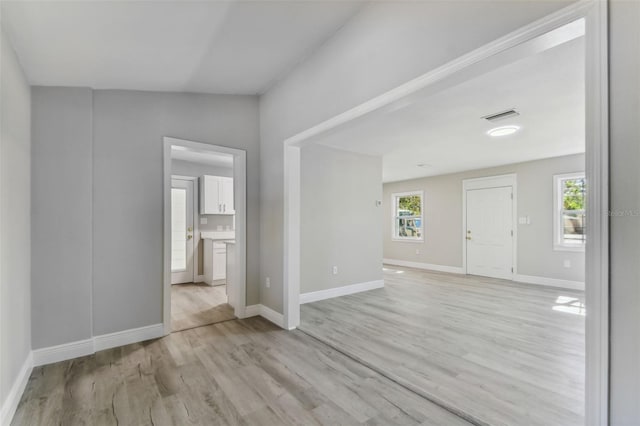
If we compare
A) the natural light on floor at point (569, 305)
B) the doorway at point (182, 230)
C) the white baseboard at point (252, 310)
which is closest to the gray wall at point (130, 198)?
the white baseboard at point (252, 310)

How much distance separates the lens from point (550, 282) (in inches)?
222

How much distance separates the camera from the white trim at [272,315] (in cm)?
343

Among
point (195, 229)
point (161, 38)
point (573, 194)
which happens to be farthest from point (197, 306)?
point (573, 194)

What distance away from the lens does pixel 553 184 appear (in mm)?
5656

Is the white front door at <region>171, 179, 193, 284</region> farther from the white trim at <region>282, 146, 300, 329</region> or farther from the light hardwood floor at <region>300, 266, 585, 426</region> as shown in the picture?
the white trim at <region>282, 146, 300, 329</region>

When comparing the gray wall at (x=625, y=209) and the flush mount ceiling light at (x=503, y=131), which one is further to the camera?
the flush mount ceiling light at (x=503, y=131)

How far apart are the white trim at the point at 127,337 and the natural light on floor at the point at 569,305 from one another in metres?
5.09

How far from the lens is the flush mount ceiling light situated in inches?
152

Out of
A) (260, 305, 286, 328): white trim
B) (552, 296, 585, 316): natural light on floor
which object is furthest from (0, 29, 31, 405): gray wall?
(552, 296, 585, 316): natural light on floor

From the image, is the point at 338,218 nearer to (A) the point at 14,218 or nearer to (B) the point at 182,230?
(B) the point at 182,230

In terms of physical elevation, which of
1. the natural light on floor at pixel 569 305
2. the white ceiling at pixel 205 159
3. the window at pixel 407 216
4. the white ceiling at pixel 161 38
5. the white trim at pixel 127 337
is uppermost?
the white ceiling at pixel 161 38

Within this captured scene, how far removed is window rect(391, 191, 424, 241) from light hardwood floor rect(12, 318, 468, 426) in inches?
229

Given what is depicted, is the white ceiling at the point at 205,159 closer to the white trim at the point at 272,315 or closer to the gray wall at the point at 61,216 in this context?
the gray wall at the point at 61,216

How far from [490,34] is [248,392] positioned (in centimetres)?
273
